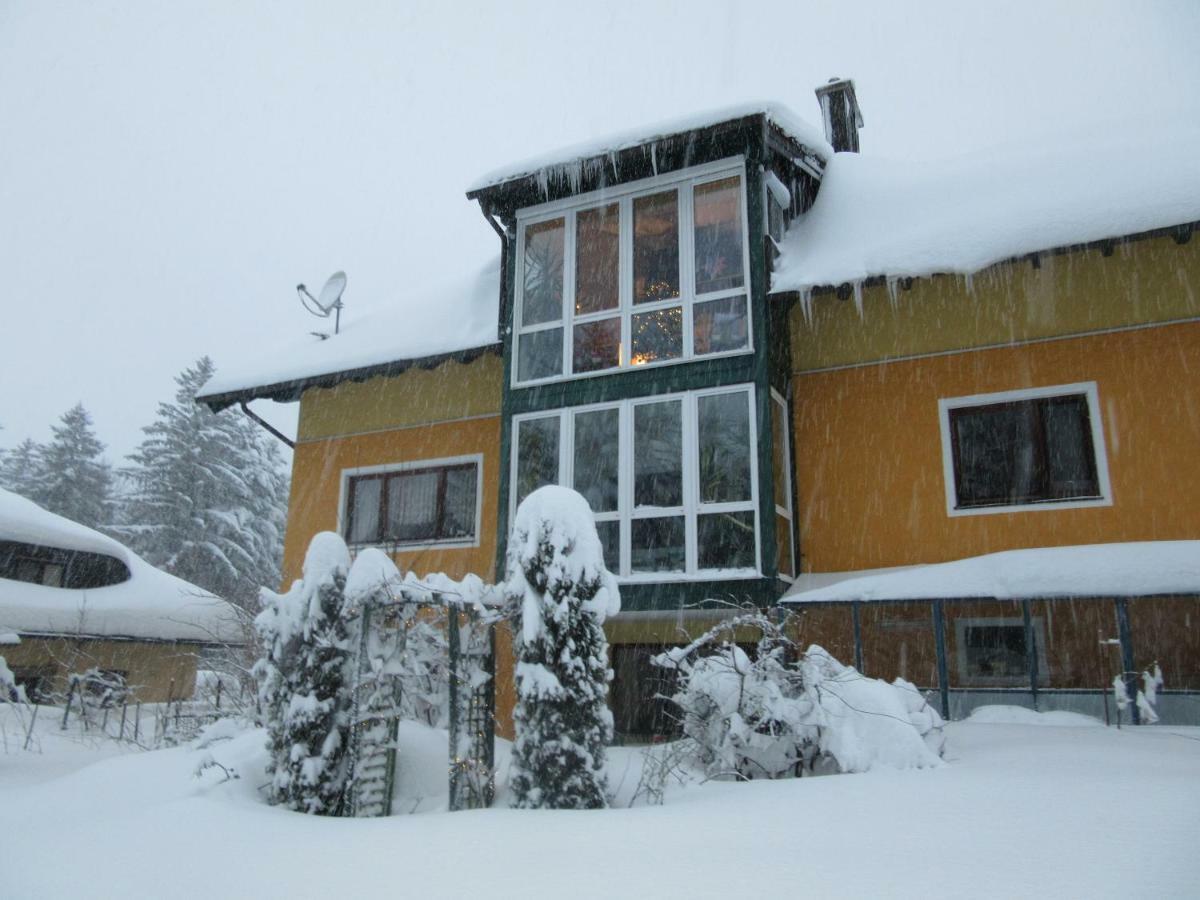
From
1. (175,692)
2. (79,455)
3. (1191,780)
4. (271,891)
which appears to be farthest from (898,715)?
(79,455)

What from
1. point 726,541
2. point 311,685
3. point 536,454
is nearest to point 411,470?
point 536,454

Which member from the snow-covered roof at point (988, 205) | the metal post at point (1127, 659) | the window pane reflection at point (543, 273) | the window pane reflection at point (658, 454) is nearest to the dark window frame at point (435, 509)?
the window pane reflection at point (543, 273)

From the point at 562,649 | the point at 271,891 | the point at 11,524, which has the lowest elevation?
the point at 271,891

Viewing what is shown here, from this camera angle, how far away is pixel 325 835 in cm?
483

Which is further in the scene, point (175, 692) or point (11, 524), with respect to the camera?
point (175, 692)

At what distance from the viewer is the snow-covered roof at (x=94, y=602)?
643 inches

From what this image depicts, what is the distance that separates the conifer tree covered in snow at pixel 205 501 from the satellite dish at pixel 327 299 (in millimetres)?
15999

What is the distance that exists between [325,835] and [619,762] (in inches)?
105

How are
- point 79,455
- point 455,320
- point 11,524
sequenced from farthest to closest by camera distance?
point 79,455, point 11,524, point 455,320

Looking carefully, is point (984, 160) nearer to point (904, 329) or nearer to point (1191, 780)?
point (904, 329)

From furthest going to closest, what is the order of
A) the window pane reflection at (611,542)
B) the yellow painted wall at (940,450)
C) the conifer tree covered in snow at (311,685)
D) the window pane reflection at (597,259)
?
the window pane reflection at (597,259)
the window pane reflection at (611,542)
the yellow painted wall at (940,450)
the conifer tree covered in snow at (311,685)

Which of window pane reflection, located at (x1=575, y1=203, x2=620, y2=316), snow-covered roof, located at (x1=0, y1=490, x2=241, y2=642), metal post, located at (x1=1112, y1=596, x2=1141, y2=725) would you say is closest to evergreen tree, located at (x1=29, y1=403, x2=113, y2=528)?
snow-covered roof, located at (x1=0, y1=490, x2=241, y2=642)

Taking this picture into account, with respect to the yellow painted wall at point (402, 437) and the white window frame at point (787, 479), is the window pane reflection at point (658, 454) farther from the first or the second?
the yellow painted wall at point (402, 437)

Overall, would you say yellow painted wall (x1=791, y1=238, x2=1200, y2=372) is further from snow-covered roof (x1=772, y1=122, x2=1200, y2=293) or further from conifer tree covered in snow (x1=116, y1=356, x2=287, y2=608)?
conifer tree covered in snow (x1=116, y1=356, x2=287, y2=608)
